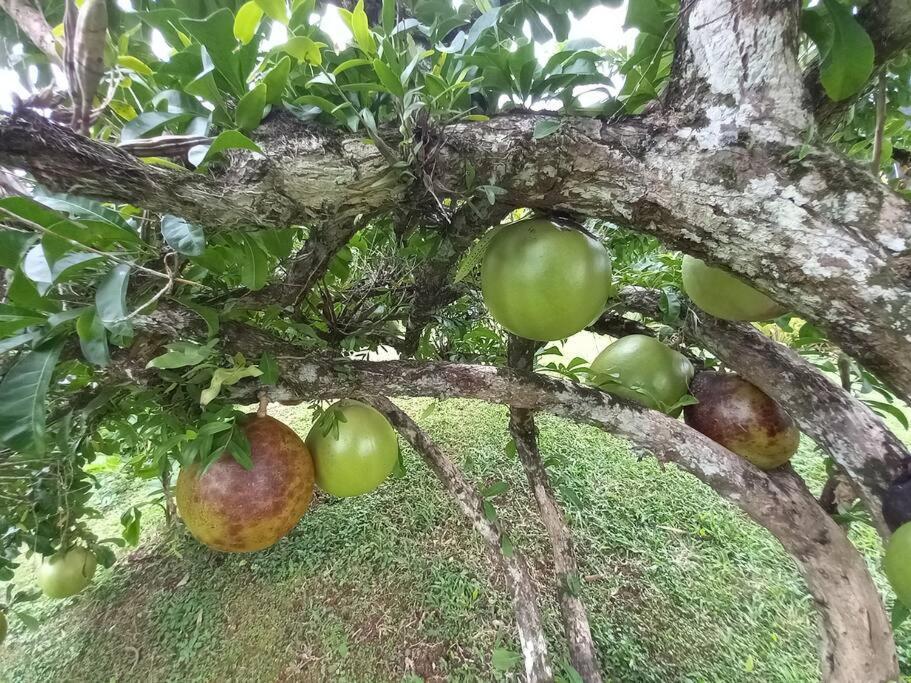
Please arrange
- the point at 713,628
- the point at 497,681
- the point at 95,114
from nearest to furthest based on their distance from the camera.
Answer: the point at 95,114, the point at 497,681, the point at 713,628

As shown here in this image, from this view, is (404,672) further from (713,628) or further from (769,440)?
(769,440)

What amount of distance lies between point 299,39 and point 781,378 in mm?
886

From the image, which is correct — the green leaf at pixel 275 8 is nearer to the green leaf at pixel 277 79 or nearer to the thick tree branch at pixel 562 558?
the green leaf at pixel 277 79

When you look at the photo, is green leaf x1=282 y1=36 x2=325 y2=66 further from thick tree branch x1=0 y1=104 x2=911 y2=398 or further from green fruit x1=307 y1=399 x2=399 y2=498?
green fruit x1=307 y1=399 x2=399 y2=498

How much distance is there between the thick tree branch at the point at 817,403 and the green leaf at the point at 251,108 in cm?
86

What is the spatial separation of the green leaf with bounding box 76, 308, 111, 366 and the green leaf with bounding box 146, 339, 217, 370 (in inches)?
3.4

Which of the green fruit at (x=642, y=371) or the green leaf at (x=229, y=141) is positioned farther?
the green fruit at (x=642, y=371)

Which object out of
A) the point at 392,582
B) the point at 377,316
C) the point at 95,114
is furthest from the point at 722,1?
the point at 392,582

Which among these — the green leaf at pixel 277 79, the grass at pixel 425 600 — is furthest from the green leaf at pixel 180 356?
the grass at pixel 425 600

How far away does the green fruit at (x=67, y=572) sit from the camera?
1329 mm

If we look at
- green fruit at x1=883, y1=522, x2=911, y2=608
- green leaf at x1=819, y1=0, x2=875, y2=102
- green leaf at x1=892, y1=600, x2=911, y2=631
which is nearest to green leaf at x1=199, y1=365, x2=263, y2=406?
green leaf at x1=819, y1=0, x2=875, y2=102

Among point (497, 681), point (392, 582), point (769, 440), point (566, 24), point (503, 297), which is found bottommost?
point (392, 582)

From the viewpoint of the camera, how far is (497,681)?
1.30 meters

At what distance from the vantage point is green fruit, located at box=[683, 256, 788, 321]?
748 mm
